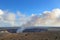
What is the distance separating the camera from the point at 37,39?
48281mm

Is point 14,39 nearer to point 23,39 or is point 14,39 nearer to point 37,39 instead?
point 23,39

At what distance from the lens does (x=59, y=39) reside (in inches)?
1854

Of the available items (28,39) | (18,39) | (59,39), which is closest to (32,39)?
(28,39)

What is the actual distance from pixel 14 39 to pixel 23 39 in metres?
3.06

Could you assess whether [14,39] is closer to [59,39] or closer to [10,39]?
[10,39]

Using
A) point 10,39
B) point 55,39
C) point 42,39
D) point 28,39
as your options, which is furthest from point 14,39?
point 55,39

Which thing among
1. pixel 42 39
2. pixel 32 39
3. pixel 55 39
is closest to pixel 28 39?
pixel 32 39

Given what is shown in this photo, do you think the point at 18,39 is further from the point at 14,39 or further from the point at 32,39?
the point at 32,39

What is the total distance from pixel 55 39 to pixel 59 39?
1241mm

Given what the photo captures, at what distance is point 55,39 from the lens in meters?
47.2

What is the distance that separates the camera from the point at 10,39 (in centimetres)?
4919

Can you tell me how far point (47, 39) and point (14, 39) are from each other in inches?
427

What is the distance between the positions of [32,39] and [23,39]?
2.96m

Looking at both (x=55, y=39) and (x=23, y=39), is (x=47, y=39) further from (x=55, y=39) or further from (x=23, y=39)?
(x=23, y=39)
